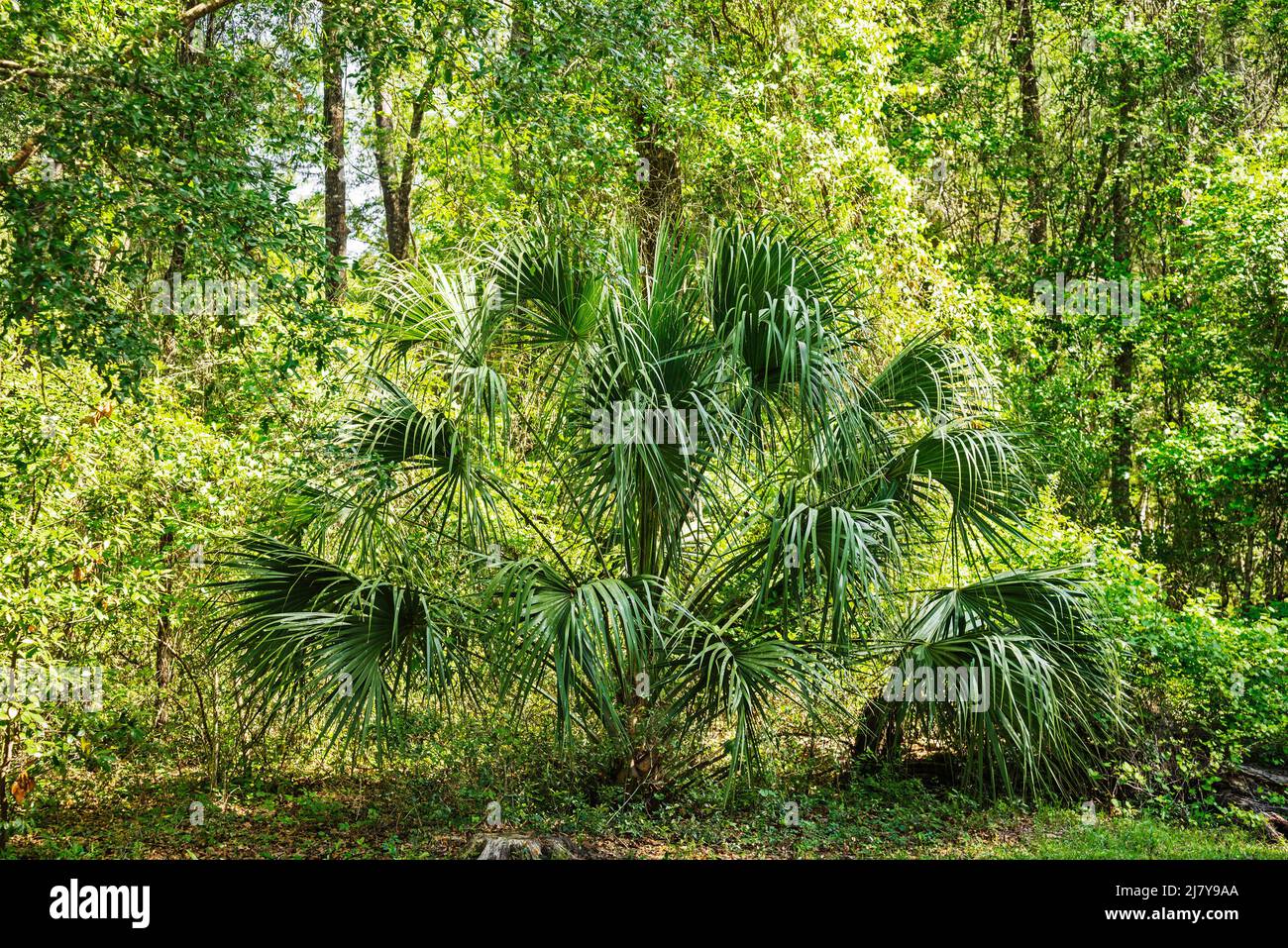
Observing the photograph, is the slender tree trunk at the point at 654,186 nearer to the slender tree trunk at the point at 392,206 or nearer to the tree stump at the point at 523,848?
the slender tree trunk at the point at 392,206

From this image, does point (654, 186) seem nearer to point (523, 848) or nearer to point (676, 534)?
point (676, 534)

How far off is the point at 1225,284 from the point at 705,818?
25.1 ft

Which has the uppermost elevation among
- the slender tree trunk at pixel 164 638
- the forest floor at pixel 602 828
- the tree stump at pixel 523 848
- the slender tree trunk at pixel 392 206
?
the slender tree trunk at pixel 392 206

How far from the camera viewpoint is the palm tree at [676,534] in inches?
226

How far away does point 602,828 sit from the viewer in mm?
6191

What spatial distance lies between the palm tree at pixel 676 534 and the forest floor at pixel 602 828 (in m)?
0.46

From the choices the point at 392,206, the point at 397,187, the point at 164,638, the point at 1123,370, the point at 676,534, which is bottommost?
the point at 164,638

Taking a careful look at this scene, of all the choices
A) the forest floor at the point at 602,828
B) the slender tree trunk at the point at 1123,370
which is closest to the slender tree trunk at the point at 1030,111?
the slender tree trunk at the point at 1123,370

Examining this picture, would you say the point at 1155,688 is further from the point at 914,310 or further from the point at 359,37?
the point at 359,37

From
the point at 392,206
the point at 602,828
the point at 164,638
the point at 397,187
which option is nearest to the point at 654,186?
the point at 392,206

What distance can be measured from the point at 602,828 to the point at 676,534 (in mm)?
1805

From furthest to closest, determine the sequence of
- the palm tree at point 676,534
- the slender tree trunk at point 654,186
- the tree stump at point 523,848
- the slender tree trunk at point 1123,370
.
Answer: the slender tree trunk at point 1123,370
the slender tree trunk at point 654,186
the palm tree at point 676,534
the tree stump at point 523,848

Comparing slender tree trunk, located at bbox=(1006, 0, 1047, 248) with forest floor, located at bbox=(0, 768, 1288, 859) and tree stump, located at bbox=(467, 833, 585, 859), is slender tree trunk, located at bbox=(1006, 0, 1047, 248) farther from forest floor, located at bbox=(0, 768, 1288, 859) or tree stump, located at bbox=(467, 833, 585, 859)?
tree stump, located at bbox=(467, 833, 585, 859)

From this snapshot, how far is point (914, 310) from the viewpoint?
981cm
